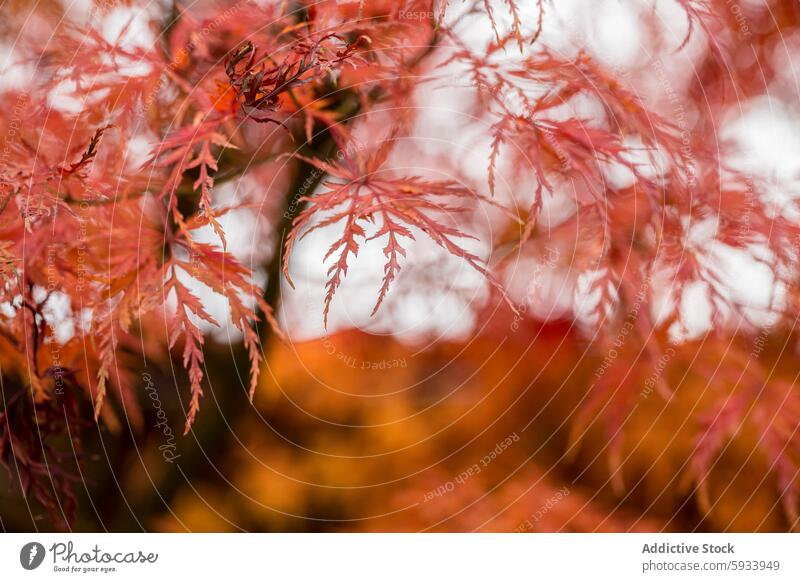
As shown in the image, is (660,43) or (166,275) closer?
(166,275)

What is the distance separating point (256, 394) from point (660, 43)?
2.30ft

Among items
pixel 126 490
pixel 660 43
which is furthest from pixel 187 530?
pixel 660 43

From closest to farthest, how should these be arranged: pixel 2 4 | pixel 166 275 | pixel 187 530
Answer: pixel 166 275, pixel 2 4, pixel 187 530

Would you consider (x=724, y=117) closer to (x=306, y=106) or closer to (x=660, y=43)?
(x=660, y=43)

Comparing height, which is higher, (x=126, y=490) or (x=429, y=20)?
(x=429, y=20)

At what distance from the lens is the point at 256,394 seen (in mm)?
869

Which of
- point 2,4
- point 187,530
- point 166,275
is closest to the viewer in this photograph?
point 166,275

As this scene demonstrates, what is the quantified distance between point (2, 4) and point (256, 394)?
578mm

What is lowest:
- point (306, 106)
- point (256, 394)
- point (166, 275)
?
point (256, 394)

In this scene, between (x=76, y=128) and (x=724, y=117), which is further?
(x=724, y=117)

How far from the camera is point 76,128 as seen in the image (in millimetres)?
663
